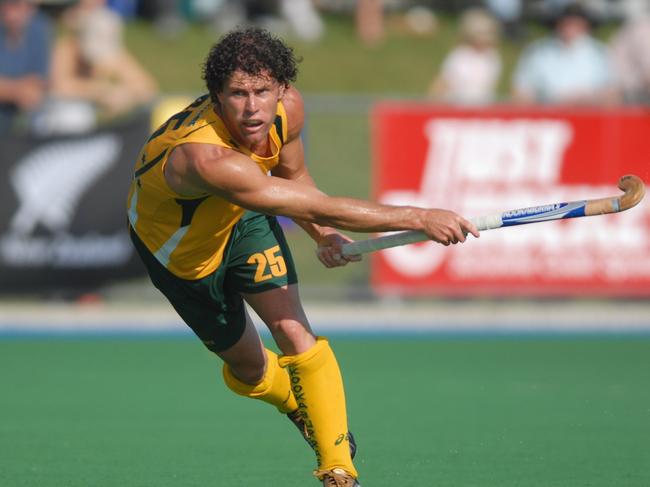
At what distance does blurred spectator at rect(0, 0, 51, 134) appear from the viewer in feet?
36.6

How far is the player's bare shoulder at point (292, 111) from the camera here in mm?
5316

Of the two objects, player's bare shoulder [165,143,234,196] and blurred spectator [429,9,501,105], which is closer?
player's bare shoulder [165,143,234,196]

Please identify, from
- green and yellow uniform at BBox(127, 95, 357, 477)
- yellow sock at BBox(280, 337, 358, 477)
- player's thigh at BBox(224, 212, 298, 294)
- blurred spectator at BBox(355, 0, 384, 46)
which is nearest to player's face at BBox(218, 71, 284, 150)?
green and yellow uniform at BBox(127, 95, 357, 477)

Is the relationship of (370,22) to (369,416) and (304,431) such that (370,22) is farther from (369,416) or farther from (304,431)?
(304,431)

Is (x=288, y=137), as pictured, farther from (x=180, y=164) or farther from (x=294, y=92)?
(x=180, y=164)

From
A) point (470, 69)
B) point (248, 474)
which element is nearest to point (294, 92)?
point (248, 474)

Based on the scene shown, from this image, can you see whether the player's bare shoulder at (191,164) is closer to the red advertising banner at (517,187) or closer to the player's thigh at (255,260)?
the player's thigh at (255,260)

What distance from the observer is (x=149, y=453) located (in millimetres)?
6062

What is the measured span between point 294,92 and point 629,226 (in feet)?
20.1

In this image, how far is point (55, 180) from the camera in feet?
36.0

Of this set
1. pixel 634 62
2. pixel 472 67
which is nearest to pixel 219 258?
pixel 634 62

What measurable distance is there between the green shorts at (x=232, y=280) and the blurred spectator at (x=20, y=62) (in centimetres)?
600

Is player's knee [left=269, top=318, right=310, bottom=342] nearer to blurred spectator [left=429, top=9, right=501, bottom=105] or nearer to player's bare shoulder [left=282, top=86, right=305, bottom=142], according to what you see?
player's bare shoulder [left=282, top=86, right=305, bottom=142]

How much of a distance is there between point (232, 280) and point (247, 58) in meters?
1.04
